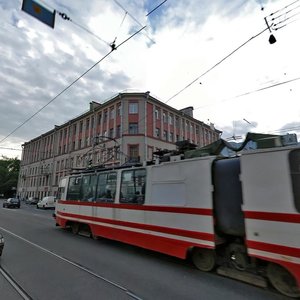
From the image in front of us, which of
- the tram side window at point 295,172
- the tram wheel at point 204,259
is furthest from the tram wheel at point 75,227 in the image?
the tram side window at point 295,172

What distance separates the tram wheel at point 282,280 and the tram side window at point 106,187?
5745mm

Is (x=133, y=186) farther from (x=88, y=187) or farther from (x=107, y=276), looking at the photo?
(x=107, y=276)

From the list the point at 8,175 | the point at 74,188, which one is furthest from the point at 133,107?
the point at 8,175

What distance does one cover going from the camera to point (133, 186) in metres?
9.06

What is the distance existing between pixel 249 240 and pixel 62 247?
646 cm

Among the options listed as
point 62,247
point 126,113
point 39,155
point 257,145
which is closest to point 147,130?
point 126,113

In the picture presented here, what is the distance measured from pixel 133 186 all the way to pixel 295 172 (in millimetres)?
5179

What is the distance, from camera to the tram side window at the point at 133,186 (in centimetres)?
866

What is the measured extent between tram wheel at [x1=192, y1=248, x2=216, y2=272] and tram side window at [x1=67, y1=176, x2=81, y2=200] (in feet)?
21.7

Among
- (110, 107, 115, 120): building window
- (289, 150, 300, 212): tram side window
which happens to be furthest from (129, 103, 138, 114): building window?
(289, 150, 300, 212): tram side window

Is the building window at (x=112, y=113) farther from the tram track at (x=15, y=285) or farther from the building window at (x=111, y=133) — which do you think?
the tram track at (x=15, y=285)

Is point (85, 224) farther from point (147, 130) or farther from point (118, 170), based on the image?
point (147, 130)

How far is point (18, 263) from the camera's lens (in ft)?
23.5

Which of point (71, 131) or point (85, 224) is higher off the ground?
point (71, 131)
